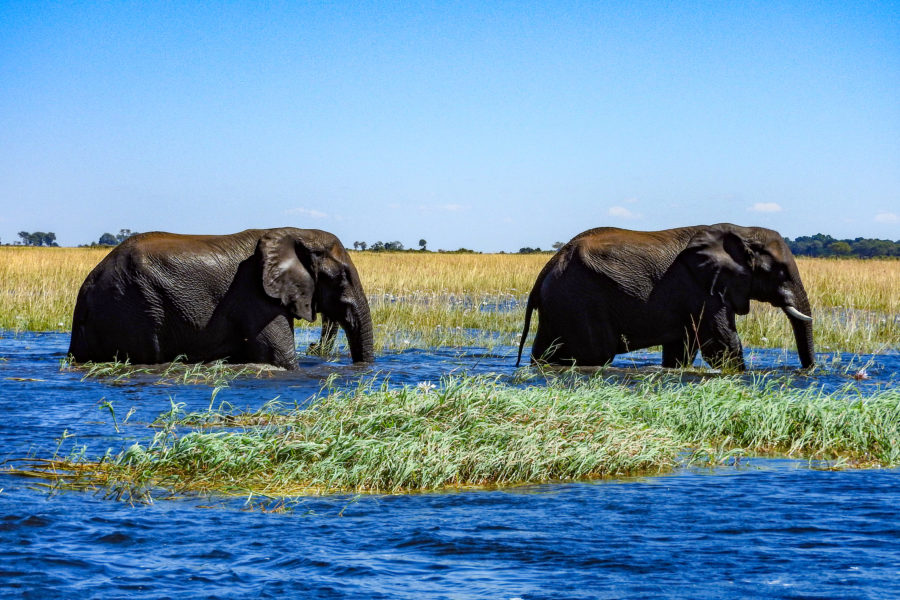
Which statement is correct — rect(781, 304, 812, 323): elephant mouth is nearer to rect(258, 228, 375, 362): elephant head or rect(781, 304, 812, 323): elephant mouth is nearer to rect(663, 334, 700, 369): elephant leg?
rect(663, 334, 700, 369): elephant leg

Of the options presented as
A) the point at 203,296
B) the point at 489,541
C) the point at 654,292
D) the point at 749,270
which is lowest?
the point at 489,541

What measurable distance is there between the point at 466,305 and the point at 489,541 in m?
19.1

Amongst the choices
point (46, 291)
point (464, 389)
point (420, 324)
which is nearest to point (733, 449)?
point (464, 389)

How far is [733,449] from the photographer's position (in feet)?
28.6

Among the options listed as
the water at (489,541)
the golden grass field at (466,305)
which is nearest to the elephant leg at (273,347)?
the golden grass field at (466,305)

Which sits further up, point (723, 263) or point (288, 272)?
point (723, 263)

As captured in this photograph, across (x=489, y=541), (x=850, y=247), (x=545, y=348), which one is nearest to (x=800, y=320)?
(x=545, y=348)

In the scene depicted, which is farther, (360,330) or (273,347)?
(360,330)

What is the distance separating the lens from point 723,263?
13570 millimetres

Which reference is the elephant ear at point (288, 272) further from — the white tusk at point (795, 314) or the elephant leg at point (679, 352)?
the white tusk at point (795, 314)

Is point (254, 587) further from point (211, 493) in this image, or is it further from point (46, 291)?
point (46, 291)

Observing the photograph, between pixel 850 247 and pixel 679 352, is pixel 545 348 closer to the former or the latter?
pixel 679 352

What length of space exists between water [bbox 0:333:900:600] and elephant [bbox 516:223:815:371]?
5.16m

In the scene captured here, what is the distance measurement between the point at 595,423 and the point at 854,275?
67.3ft
